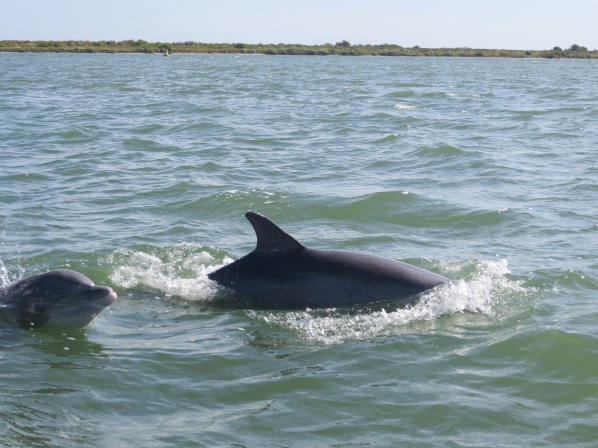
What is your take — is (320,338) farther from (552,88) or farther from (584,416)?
(552,88)

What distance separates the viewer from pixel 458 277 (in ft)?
35.8

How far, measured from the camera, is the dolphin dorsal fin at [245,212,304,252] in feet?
30.0

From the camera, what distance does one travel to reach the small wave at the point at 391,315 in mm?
8820

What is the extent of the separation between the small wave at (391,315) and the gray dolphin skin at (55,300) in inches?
66.3

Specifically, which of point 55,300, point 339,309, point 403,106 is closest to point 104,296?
point 55,300

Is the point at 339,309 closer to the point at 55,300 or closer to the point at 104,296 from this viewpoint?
the point at 104,296

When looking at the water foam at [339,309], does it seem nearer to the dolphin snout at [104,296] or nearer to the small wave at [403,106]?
the dolphin snout at [104,296]

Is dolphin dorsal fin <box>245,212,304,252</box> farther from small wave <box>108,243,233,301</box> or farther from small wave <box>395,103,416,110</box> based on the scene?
small wave <box>395,103,416,110</box>

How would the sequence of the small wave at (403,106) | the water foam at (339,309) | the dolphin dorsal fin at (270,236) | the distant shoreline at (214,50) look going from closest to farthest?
1. the water foam at (339,309)
2. the dolphin dorsal fin at (270,236)
3. the small wave at (403,106)
4. the distant shoreline at (214,50)

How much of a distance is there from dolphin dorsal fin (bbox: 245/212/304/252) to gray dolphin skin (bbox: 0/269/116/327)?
64.7 inches

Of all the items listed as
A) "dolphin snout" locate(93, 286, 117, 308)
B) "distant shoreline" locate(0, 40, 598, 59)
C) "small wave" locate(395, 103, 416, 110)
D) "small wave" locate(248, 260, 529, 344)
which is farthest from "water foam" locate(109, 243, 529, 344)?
"distant shoreline" locate(0, 40, 598, 59)

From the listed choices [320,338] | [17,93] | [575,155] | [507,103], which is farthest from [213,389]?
[17,93]

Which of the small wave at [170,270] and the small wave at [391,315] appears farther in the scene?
the small wave at [170,270]

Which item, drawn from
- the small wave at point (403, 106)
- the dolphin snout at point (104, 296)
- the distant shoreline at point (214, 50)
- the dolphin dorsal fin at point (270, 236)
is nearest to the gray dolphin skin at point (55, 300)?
the dolphin snout at point (104, 296)
